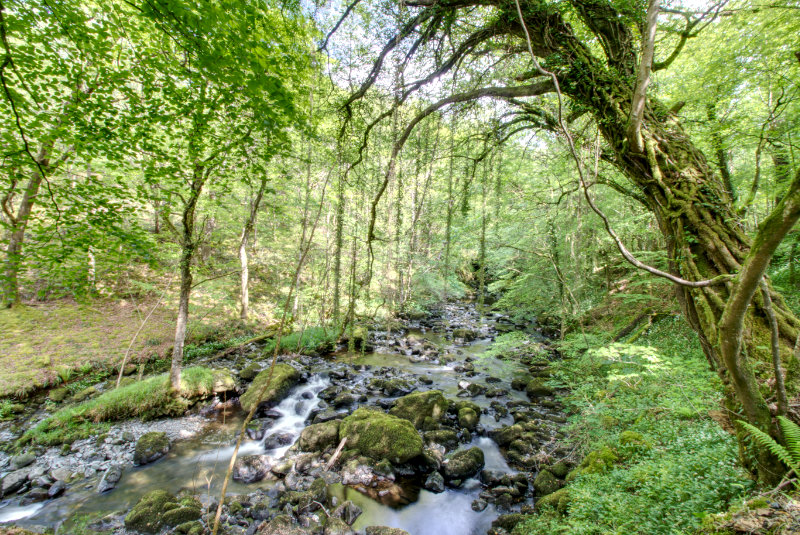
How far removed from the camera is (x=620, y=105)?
11.6 feet

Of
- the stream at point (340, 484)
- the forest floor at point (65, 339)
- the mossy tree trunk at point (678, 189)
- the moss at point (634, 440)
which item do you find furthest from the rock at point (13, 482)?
the moss at point (634, 440)

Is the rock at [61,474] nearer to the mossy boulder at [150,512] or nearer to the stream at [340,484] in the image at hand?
the stream at [340,484]

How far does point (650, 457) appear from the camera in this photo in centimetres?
367

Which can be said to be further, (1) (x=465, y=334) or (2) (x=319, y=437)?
(1) (x=465, y=334)

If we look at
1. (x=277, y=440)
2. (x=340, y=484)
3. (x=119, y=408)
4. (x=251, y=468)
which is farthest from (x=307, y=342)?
(x=340, y=484)

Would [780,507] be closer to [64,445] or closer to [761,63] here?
[761,63]

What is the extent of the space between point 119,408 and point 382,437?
6.21 metres

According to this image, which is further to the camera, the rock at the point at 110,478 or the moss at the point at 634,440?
the rock at the point at 110,478

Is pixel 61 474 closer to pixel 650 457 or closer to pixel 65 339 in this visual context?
pixel 65 339

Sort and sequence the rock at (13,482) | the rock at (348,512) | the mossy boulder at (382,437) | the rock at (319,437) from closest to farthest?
the rock at (348,512)
the rock at (13,482)
the mossy boulder at (382,437)
the rock at (319,437)

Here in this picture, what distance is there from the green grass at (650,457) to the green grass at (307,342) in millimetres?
9039

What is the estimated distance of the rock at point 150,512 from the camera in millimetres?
4281

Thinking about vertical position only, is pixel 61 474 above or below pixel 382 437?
below

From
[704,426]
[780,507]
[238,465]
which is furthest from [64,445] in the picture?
[704,426]
